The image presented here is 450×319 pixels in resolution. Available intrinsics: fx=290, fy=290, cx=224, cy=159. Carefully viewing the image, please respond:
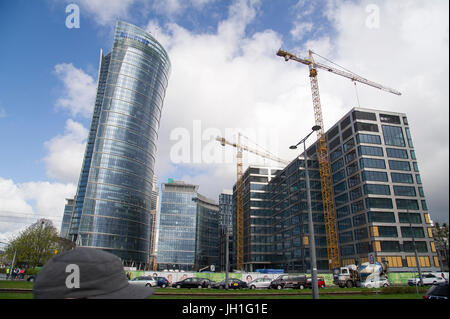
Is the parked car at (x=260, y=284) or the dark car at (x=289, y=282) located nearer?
the dark car at (x=289, y=282)

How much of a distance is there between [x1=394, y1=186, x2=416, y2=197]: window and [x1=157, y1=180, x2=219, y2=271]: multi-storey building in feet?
349

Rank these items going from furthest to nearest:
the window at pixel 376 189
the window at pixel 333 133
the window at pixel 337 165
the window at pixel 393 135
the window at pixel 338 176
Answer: the window at pixel 333 133 → the window at pixel 337 165 → the window at pixel 338 176 → the window at pixel 393 135 → the window at pixel 376 189

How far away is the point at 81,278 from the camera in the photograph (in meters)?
2.22

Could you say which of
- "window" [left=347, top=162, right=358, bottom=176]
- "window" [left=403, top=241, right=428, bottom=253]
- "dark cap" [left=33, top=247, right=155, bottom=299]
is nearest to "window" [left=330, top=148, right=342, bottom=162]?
"window" [left=347, top=162, right=358, bottom=176]

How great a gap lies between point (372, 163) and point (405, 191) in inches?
428

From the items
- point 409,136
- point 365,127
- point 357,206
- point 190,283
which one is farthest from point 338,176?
point 190,283

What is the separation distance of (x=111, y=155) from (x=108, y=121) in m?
15.2

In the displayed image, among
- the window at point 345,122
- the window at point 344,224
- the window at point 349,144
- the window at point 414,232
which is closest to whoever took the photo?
the window at point 414,232

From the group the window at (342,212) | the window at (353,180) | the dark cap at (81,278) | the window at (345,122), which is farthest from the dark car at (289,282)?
the window at (345,122)

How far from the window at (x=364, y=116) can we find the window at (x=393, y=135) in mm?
3671

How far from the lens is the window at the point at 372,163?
75812 mm

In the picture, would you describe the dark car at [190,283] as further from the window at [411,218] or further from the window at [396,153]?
the window at [396,153]
